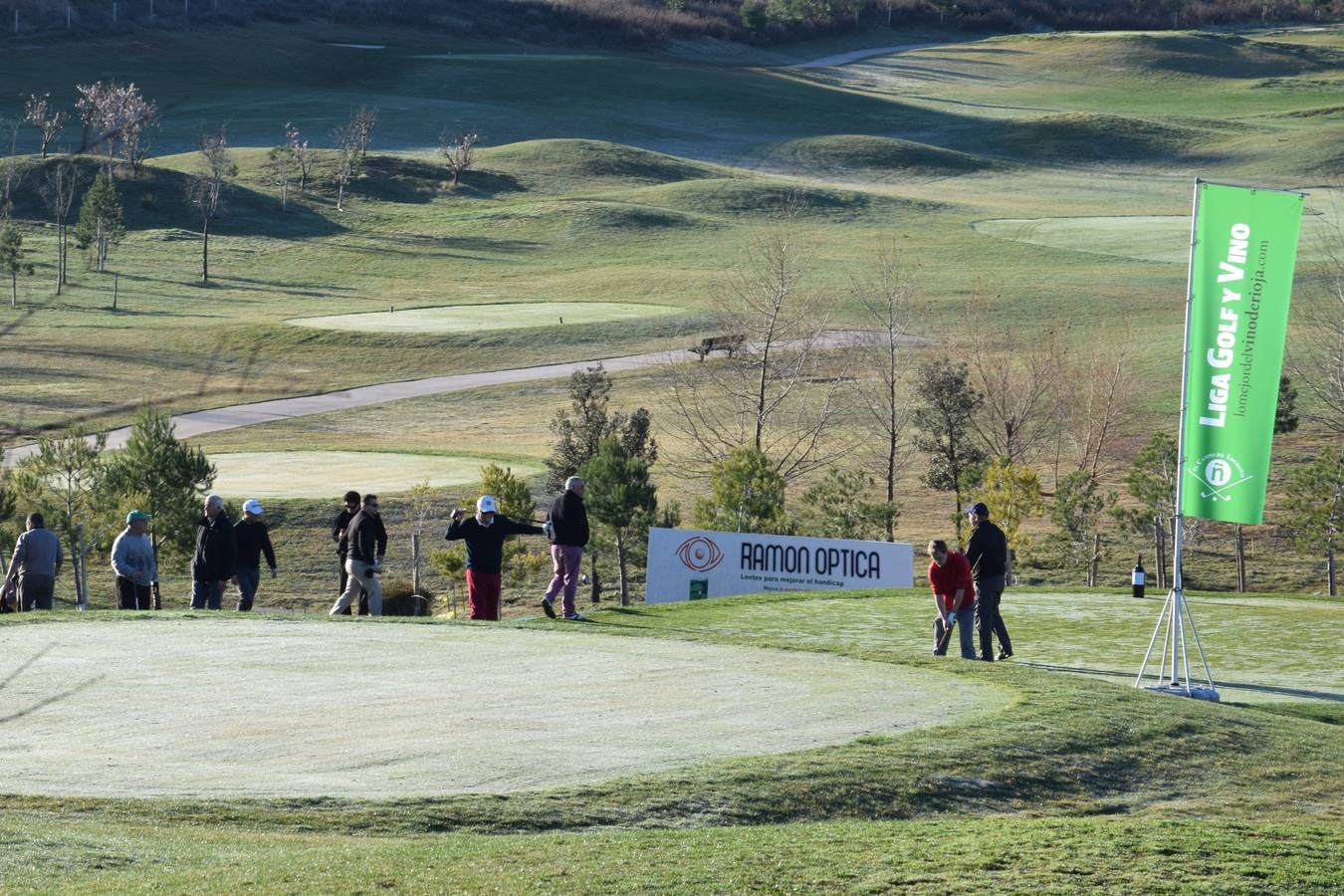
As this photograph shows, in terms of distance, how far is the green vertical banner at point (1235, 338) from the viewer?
18344 mm

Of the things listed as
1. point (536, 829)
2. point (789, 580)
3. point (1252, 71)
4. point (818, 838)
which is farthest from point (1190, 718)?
point (1252, 71)

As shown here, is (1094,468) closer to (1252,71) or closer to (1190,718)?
(1190,718)

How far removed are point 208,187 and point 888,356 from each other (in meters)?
49.0

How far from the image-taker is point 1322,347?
60500mm

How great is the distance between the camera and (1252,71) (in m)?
186

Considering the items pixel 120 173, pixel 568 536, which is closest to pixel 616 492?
pixel 568 536

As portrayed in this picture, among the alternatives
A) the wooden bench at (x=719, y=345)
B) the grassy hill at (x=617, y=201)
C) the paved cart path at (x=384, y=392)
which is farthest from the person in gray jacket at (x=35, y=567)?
the wooden bench at (x=719, y=345)

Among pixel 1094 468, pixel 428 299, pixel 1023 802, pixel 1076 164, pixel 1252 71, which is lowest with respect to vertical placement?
pixel 1023 802

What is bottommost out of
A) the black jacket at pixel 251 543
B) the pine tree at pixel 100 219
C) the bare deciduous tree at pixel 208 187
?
the black jacket at pixel 251 543

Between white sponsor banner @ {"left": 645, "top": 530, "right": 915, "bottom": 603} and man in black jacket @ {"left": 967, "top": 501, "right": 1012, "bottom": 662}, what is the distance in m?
8.46

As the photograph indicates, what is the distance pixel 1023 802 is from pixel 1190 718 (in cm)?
370

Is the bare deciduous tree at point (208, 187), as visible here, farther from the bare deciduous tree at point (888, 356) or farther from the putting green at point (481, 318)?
the bare deciduous tree at point (888, 356)

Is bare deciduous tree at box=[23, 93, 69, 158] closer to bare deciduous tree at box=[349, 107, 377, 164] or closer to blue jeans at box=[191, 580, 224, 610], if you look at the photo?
blue jeans at box=[191, 580, 224, 610]

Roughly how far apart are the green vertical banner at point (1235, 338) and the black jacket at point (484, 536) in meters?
8.66
